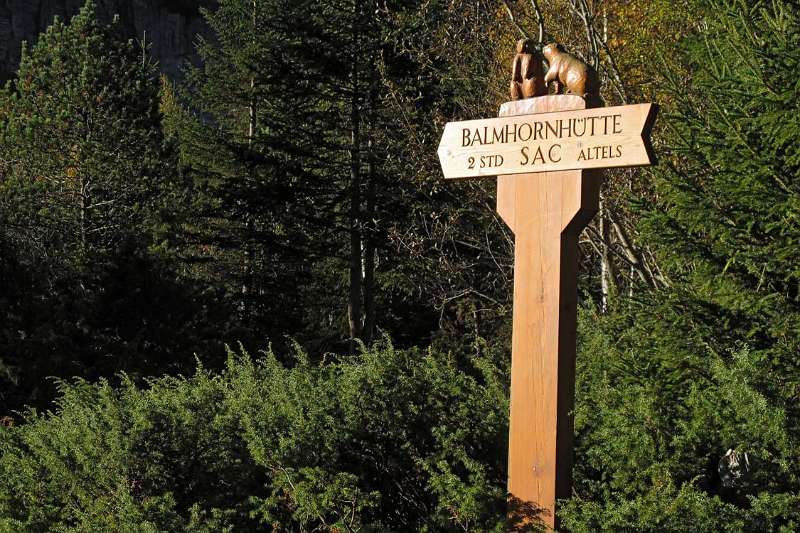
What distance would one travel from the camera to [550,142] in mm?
4324

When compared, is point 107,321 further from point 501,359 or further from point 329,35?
point 329,35

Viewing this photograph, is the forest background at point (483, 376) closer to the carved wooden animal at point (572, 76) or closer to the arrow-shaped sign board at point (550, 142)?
the arrow-shaped sign board at point (550, 142)

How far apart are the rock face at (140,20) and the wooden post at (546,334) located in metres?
65.5

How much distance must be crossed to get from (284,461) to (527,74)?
6.69 ft

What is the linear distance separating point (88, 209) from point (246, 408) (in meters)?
16.0

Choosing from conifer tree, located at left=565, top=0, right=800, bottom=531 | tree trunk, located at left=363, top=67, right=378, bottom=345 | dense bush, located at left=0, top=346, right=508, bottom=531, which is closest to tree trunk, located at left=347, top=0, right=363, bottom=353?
tree trunk, located at left=363, top=67, right=378, bottom=345

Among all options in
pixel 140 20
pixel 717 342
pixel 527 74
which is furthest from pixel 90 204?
pixel 140 20

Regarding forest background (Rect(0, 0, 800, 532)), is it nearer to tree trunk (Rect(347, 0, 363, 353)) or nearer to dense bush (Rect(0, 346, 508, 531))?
dense bush (Rect(0, 346, 508, 531))

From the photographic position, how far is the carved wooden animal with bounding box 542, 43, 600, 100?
4.39 metres

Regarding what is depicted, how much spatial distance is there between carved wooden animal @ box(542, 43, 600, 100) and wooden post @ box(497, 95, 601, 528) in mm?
73

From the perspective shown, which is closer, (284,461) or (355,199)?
(284,461)

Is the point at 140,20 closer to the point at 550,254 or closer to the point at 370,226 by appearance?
the point at 370,226

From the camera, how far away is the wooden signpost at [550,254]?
165 inches

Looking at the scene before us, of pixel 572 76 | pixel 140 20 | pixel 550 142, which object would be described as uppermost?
pixel 140 20
